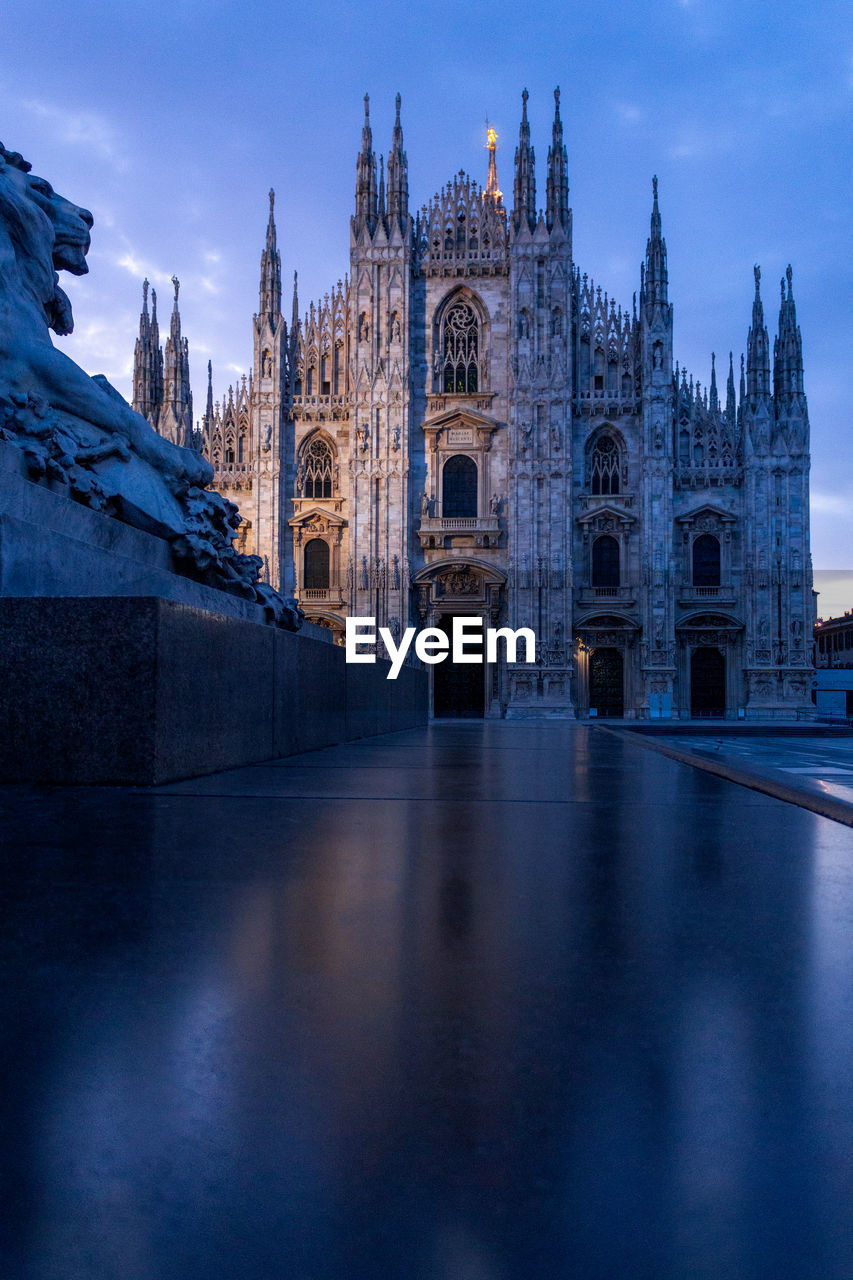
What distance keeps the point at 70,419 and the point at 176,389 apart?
2583cm

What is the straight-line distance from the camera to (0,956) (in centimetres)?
128

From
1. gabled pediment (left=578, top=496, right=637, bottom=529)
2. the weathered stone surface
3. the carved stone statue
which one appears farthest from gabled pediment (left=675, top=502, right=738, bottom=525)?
the weathered stone surface

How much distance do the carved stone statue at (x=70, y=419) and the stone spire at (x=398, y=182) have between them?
25.0 meters

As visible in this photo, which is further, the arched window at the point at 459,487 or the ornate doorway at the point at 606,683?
the arched window at the point at 459,487

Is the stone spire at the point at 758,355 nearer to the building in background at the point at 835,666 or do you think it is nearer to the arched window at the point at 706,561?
the arched window at the point at 706,561

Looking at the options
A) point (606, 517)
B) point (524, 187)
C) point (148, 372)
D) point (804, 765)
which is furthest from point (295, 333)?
point (804, 765)

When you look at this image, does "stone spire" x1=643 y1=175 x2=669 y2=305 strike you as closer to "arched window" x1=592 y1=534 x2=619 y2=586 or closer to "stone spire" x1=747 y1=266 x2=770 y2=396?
"stone spire" x1=747 y1=266 x2=770 y2=396

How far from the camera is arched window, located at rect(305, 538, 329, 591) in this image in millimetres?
28781

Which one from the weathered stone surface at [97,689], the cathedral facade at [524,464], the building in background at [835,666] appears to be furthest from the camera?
the building in background at [835,666]

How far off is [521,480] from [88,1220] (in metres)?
27.6

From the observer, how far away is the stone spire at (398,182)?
27922mm

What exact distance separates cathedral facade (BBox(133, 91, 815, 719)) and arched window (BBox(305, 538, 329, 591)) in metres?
0.08

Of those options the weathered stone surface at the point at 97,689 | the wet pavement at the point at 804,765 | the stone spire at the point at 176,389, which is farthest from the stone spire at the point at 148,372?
the weathered stone surface at the point at 97,689

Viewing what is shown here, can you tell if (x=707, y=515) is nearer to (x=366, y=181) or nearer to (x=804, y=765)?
(x=366, y=181)
